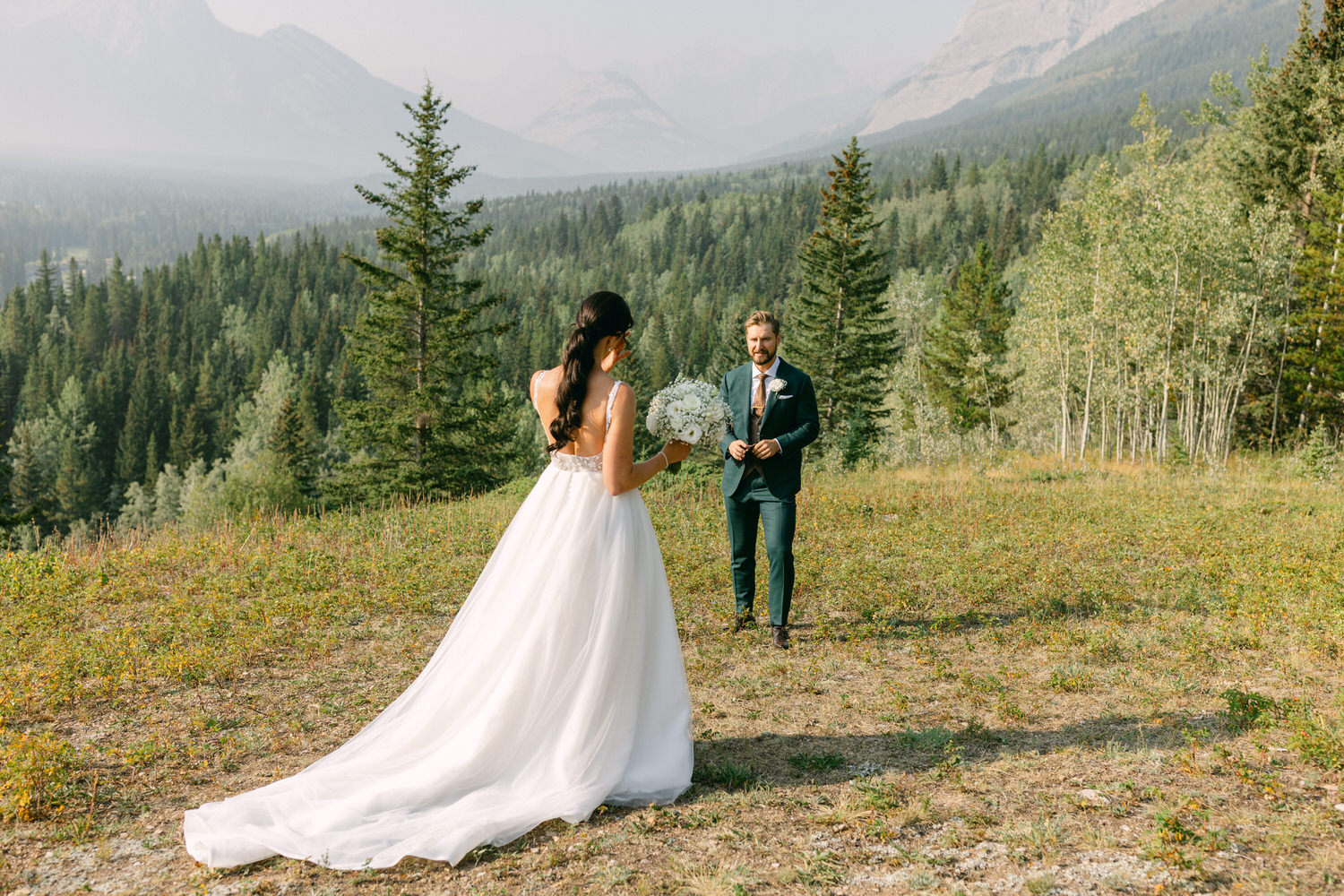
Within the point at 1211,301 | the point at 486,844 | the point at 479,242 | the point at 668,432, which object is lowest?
the point at 486,844

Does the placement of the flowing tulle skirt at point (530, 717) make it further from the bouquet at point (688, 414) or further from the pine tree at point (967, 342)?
the pine tree at point (967, 342)

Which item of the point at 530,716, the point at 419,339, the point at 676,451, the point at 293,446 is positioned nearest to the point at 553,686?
the point at 530,716

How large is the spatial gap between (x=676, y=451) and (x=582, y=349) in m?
1.09

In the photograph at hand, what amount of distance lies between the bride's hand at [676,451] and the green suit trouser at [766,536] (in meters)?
1.86

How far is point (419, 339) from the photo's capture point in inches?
1136

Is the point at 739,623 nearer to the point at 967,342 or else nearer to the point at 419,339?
the point at 419,339

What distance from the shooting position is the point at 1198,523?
1193cm

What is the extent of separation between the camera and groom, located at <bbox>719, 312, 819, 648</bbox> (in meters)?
7.13

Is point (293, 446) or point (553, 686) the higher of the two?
point (553, 686)

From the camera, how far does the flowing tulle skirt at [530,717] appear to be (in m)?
4.28

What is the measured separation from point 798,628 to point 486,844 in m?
4.59

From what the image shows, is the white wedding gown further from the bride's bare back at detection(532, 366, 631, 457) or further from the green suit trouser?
the green suit trouser

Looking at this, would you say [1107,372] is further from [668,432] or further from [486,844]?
[486,844]

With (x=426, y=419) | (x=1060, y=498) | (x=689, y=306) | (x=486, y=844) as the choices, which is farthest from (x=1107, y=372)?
(x=689, y=306)
